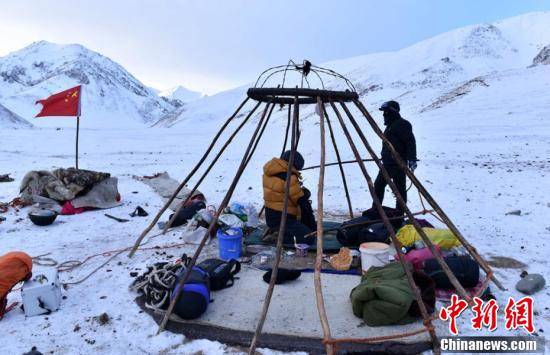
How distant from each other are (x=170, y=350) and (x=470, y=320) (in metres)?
2.99

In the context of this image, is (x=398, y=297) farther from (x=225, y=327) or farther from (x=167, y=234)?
(x=167, y=234)

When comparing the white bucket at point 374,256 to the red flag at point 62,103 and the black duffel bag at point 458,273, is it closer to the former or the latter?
the black duffel bag at point 458,273

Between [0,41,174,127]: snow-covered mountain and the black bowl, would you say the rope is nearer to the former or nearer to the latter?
the black bowl

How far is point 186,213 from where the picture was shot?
26.5 feet

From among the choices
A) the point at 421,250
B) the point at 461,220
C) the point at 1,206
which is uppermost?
the point at 1,206

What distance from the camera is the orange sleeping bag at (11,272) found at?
447 cm

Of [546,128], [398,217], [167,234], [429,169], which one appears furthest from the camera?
[546,128]

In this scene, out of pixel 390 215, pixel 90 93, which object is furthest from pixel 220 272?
pixel 90 93

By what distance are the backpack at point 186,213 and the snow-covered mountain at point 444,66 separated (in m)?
21.9

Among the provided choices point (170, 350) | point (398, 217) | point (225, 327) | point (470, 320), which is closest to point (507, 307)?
point (470, 320)

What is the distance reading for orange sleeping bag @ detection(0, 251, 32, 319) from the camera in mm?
4469

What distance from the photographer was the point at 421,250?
537cm

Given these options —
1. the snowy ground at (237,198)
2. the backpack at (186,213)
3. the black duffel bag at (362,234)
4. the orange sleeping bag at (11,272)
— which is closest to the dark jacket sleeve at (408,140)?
the black duffel bag at (362,234)

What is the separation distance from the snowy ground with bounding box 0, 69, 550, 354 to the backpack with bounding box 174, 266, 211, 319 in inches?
10.6
